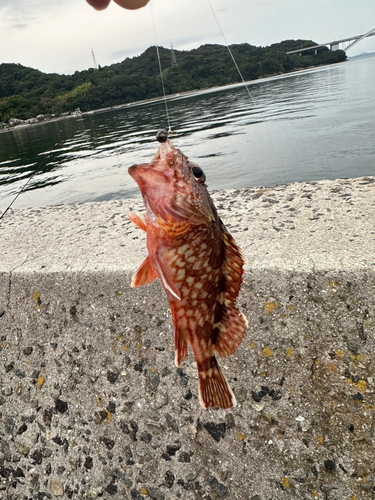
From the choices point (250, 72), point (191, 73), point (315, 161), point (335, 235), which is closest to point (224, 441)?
point (335, 235)

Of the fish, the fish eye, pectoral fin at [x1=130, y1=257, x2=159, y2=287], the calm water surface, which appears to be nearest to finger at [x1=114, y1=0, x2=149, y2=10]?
the fish

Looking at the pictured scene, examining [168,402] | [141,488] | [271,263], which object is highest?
[271,263]

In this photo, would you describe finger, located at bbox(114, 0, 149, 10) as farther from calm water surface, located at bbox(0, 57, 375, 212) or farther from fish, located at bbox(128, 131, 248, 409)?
calm water surface, located at bbox(0, 57, 375, 212)

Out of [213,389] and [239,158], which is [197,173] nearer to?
[213,389]

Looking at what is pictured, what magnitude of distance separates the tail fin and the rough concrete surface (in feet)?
2.49

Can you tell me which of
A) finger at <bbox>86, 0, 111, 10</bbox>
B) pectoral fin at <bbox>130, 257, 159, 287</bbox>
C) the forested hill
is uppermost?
the forested hill

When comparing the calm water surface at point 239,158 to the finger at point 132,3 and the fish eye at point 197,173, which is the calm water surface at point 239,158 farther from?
the fish eye at point 197,173

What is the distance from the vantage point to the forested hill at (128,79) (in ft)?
74.6

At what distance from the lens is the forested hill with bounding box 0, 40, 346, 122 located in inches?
895

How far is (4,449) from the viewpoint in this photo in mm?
2949

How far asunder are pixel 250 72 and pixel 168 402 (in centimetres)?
5204

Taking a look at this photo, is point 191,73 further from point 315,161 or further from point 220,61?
point 315,161

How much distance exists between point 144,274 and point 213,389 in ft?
2.27

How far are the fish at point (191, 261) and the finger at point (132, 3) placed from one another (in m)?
1.00
